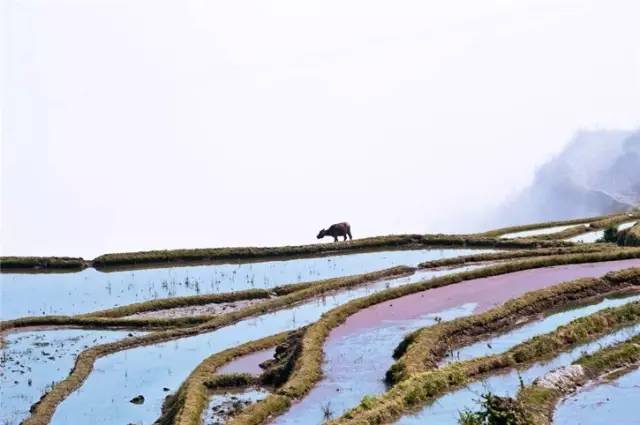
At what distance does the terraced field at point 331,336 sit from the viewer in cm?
1551

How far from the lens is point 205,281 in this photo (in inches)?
1232

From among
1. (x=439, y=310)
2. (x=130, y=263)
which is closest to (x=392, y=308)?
(x=439, y=310)

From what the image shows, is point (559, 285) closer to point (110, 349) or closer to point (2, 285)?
point (110, 349)

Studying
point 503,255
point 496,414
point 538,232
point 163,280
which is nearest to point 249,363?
point 496,414

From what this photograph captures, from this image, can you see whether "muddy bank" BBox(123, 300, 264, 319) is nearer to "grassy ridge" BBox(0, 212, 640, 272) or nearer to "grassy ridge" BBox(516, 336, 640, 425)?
"grassy ridge" BBox(0, 212, 640, 272)

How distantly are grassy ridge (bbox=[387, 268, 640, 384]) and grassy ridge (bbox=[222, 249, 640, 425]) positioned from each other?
1.66 metres

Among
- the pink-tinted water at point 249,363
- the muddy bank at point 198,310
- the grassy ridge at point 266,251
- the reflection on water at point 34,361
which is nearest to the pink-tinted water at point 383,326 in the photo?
the pink-tinted water at point 249,363

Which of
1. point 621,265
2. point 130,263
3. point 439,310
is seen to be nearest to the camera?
point 439,310

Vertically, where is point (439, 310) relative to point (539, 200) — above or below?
below

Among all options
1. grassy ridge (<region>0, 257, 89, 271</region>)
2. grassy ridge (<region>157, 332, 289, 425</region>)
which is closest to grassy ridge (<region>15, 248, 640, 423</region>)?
grassy ridge (<region>157, 332, 289, 425</region>)

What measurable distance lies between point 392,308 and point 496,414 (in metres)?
11.5

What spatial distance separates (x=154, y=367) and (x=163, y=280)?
1072 centimetres

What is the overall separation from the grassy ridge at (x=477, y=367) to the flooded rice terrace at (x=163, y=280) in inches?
476

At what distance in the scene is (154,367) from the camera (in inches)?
843
